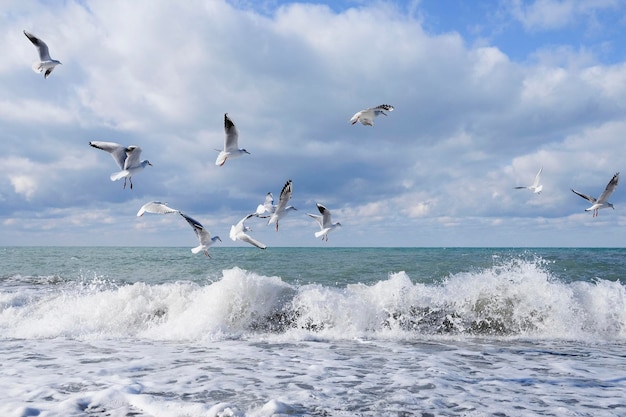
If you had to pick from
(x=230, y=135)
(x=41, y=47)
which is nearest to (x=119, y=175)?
(x=230, y=135)

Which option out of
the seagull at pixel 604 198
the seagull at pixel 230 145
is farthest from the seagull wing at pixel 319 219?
the seagull at pixel 604 198

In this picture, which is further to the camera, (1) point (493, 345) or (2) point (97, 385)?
(1) point (493, 345)

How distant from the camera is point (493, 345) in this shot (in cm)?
906

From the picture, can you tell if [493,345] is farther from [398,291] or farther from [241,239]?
[241,239]

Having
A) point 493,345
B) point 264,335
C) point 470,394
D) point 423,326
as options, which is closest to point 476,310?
point 423,326

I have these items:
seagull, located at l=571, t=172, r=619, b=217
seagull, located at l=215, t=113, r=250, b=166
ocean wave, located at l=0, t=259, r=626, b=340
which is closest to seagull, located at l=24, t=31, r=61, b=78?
seagull, located at l=215, t=113, r=250, b=166

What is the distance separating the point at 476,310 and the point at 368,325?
2.66 m

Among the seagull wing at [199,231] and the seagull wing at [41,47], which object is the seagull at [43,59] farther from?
the seagull wing at [199,231]

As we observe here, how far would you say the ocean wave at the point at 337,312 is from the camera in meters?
10.2

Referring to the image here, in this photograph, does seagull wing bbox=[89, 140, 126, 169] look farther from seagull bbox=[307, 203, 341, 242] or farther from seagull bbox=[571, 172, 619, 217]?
seagull bbox=[571, 172, 619, 217]

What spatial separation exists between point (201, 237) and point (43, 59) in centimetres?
625

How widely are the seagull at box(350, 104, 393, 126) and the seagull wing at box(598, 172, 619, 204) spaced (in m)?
6.02

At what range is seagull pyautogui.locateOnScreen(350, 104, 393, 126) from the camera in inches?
435

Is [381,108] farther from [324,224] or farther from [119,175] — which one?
[119,175]
